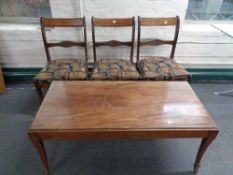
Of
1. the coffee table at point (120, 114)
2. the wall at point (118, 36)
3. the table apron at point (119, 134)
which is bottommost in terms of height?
the table apron at point (119, 134)

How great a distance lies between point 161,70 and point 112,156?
0.94m

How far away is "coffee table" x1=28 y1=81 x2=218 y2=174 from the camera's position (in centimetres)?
118

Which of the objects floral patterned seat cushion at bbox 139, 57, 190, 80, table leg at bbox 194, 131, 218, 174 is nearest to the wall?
floral patterned seat cushion at bbox 139, 57, 190, 80

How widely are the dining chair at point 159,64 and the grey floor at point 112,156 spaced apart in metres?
0.61

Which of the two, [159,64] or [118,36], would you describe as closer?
[159,64]

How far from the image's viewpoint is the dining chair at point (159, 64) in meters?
1.88

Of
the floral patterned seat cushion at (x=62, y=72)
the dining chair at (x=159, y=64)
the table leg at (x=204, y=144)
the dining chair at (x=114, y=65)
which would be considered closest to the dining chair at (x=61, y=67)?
the floral patterned seat cushion at (x=62, y=72)

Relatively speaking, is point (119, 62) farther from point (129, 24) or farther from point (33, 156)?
point (33, 156)

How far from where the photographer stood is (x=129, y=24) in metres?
2.07

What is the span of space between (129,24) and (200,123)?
1293 millimetres

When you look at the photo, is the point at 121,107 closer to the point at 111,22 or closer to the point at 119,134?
the point at 119,134

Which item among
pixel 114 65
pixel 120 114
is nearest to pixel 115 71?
pixel 114 65

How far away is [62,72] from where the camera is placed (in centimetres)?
186

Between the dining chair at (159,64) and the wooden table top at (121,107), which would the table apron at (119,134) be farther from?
the dining chair at (159,64)
